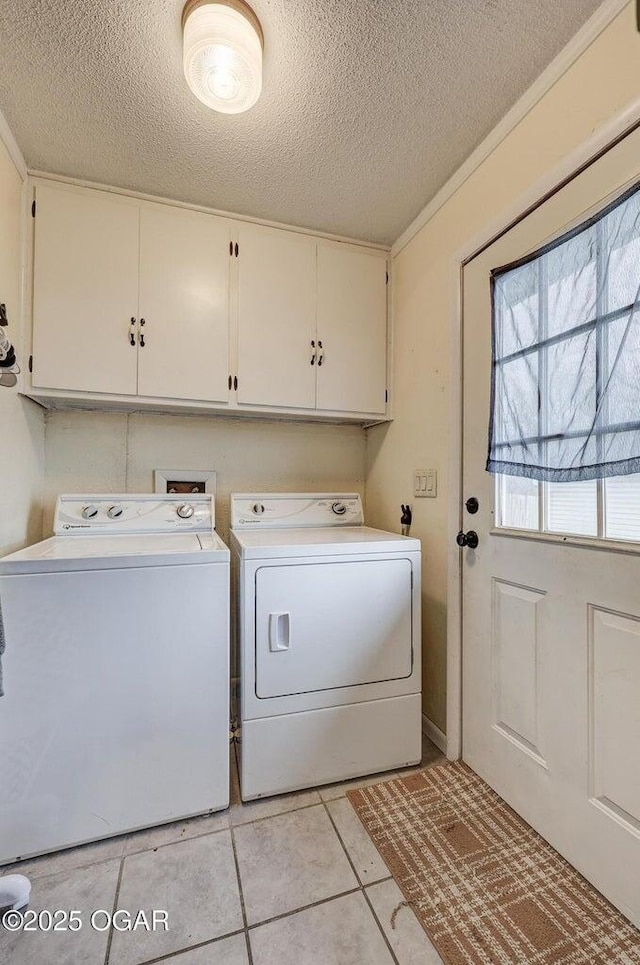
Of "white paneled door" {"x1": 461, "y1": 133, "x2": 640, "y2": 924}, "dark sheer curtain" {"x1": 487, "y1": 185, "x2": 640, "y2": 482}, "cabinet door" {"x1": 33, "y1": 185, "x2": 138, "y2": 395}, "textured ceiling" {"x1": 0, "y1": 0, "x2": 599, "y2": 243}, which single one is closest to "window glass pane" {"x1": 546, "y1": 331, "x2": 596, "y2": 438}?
"dark sheer curtain" {"x1": 487, "y1": 185, "x2": 640, "y2": 482}

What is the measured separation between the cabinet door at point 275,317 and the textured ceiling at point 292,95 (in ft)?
0.64

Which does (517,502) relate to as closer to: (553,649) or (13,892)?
(553,649)

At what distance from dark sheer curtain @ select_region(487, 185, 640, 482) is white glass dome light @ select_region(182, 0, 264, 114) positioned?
38.3 inches

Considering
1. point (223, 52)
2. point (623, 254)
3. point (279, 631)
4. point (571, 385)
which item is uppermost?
point (223, 52)

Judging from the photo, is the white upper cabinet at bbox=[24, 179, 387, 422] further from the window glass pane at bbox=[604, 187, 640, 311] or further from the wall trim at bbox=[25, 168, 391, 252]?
the window glass pane at bbox=[604, 187, 640, 311]

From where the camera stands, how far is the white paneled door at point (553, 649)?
41.3 inches

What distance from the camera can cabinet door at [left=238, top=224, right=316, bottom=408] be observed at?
6.41 ft

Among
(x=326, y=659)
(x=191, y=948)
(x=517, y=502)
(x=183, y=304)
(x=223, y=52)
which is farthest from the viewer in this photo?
(x=183, y=304)

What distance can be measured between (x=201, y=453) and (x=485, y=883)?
1978mm

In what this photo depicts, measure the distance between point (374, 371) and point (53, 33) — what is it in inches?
63.0

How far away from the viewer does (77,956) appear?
0.97 meters

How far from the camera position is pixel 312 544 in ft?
5.08

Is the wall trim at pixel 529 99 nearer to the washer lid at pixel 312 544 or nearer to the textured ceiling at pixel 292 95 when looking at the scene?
the textured ceiling at pixel 292 95

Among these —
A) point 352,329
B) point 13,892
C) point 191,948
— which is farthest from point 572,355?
point 13,892
